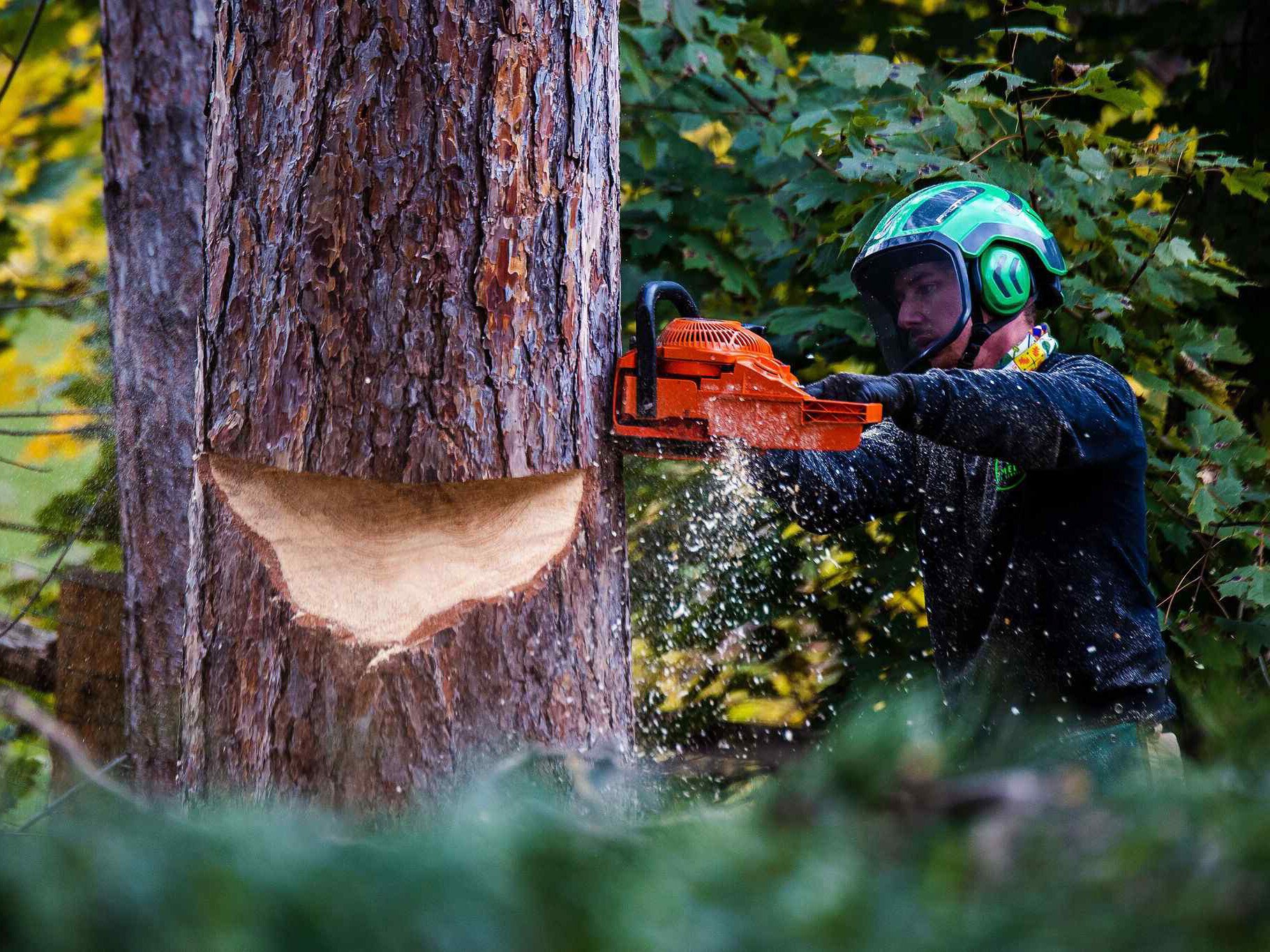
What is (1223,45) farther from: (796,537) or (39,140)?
(39,140)

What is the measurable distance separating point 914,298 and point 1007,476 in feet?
1.87

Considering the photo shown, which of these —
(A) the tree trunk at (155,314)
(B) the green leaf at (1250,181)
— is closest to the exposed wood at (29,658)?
(A) the tree trunk at (155,314)

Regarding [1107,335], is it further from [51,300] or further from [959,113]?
[51,300]

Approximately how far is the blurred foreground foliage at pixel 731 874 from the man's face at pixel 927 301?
2.45 meters

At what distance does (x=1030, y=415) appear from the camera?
2.73 m

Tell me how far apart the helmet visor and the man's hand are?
0.49m

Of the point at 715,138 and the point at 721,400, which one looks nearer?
the point at 721,400

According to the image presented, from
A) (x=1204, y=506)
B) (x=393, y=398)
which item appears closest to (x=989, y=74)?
(x=1204, y=506)

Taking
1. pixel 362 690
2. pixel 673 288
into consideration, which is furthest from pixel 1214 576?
pixel 362 690

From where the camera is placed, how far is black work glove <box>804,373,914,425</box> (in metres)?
2.55

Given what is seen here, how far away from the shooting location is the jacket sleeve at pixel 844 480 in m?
3.20

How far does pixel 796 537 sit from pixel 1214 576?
1410mm

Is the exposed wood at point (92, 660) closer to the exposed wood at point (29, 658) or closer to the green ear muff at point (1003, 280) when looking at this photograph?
the exposed wood at point (29, 658)

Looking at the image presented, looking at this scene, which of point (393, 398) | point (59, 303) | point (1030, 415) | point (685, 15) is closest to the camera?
point (393, 398)
